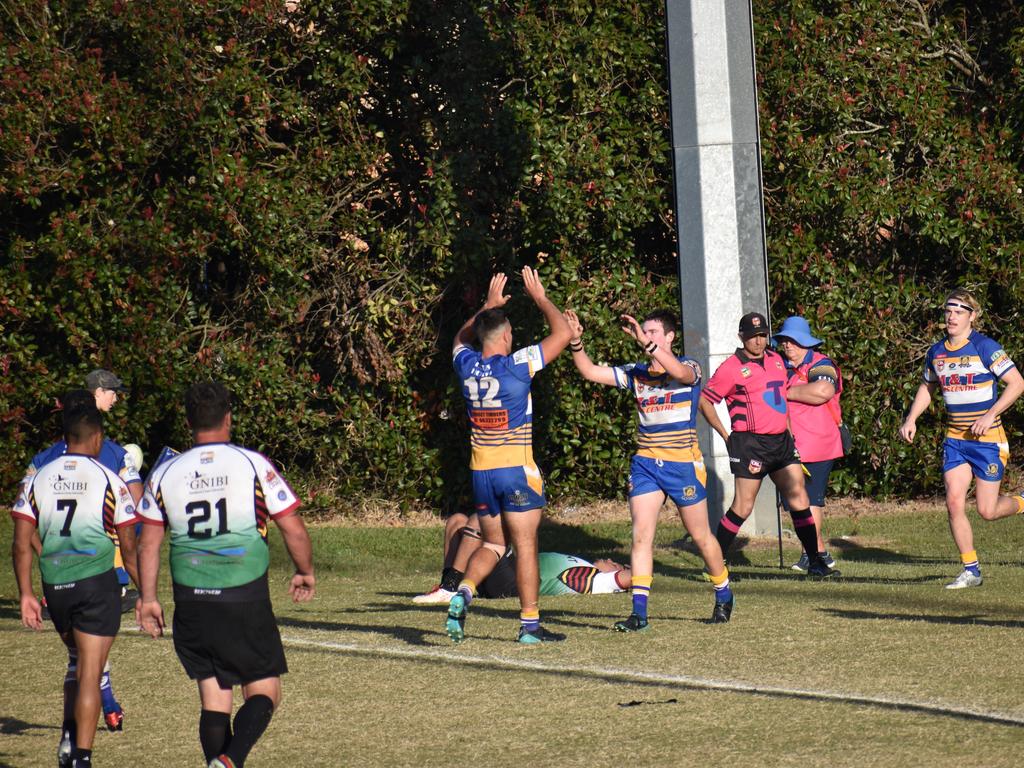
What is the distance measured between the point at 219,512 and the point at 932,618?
5528mm

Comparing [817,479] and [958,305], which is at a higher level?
[958,305]

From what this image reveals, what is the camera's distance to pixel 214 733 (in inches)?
223

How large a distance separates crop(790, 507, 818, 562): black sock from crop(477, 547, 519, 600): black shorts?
254 centimetres

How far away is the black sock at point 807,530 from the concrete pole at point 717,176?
277 cm

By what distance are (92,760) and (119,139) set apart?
10.8 metres

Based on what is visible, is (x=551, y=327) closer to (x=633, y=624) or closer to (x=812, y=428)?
(x=633, y=624)

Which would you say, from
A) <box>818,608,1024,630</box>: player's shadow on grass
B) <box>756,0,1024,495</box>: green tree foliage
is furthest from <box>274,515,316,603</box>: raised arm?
<box>756,0,1024,495</box>: green tree foliage

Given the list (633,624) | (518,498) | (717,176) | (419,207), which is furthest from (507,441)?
(419,207)

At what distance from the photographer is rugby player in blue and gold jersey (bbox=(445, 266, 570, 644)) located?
8938 mm

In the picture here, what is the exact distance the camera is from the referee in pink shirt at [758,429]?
39.2ft

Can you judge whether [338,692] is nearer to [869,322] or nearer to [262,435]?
[262,435]

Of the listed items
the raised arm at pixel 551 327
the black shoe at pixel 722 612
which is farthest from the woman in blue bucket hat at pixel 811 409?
the raised arm at pixel 551 327

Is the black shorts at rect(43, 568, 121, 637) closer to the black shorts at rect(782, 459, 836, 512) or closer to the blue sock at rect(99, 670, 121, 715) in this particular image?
the blue sock at rect(99, 670, 121, 715)

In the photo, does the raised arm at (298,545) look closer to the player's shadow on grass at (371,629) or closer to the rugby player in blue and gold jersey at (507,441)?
the rugby player in blue and gold jersey at (507,441)
